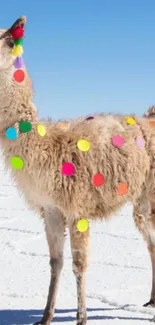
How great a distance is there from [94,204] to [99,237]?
3.68m

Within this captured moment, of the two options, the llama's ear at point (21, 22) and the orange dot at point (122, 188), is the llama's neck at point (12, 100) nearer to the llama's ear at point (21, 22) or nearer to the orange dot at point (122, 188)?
the llama's ear at point (21, 22)

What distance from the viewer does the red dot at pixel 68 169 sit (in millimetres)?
4254

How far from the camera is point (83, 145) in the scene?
4371 millimetres

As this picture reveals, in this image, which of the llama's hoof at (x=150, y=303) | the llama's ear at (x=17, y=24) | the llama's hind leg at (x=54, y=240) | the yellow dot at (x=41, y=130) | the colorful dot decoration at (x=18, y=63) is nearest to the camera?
the llama's ear at (x=17, y=24)

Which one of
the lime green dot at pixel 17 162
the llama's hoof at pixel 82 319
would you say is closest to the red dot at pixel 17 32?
the lime green dot at pixel 17 162

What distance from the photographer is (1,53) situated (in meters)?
4.06

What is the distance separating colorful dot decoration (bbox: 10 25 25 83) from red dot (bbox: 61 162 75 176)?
0.77m

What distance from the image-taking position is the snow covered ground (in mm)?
4805

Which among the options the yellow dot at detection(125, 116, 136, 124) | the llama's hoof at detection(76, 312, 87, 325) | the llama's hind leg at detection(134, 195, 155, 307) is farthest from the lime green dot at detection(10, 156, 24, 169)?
the llama's hind leg at detection(134, 195, 155, 307)

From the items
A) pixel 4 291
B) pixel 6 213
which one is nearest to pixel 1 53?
pixel 4 291

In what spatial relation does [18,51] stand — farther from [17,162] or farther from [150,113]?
[150,113]

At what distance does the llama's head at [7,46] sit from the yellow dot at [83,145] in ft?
2.78

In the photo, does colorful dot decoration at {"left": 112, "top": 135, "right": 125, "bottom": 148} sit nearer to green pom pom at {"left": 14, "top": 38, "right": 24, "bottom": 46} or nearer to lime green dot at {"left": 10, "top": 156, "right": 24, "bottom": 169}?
lime green dot at {"left": 10, "top": 156, "right": 24, "bottom": 169}

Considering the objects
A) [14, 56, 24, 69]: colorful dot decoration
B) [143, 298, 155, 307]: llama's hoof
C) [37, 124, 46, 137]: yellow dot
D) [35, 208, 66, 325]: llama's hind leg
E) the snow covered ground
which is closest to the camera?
[14, 56, 24, 69]: colorful dot decoration
